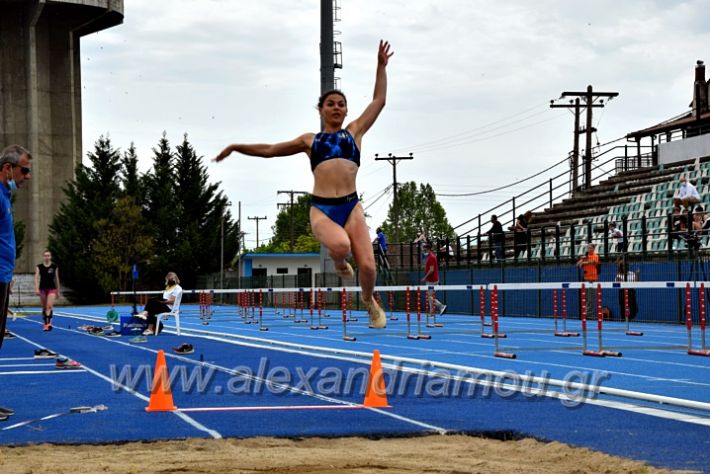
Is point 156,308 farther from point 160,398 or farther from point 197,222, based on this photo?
point 197,222

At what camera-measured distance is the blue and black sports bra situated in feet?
24.5

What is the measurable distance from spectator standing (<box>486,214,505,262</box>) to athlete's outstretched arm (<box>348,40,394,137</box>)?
87.0ft

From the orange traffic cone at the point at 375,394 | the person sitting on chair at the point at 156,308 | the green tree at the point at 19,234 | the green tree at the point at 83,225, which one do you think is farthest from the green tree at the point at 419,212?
the orange traffic cone at the point at 375,394

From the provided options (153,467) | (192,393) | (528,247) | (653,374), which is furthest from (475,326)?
(153,467)

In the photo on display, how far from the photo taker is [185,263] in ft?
243

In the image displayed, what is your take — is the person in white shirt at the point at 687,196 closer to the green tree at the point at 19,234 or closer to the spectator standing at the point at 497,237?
the spectator standing at the point at 497,237

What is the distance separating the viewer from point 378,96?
7.82 meters

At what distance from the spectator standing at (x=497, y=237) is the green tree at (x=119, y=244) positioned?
A: 37.1 m

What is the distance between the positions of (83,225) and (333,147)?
217 ft

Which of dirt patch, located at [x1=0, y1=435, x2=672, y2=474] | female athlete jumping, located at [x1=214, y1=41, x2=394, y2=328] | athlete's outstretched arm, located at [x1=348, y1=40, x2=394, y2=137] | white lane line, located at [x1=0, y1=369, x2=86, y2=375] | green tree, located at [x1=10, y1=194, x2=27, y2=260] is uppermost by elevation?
green tree, located at [x1=10, y1=194, x2=27, y2=260]

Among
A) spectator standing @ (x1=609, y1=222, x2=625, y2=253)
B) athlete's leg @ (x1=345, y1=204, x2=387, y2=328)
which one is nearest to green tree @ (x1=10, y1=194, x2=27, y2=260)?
spectator standing @ (x1=609, y1=222, x2=625, y2=253)

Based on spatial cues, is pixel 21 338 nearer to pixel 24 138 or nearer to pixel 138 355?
pixel 138 355

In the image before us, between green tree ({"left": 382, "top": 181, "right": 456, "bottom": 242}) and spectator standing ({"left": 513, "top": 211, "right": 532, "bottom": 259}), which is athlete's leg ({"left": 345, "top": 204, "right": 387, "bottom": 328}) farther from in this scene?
green tree ({"left": 382, "top": 181, "right": 456, "bottom": 242})

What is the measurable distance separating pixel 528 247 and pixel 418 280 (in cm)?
569
